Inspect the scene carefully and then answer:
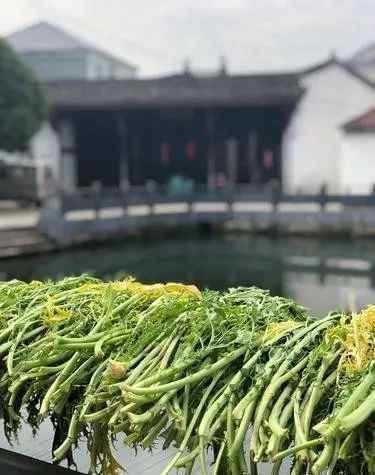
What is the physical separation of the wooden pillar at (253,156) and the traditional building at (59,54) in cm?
1471

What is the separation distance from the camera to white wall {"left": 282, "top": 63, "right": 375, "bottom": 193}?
2520cm

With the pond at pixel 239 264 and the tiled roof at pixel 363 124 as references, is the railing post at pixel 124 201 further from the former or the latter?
the tiled roof at pixel 363 124

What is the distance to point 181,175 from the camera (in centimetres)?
2597

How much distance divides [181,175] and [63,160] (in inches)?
179

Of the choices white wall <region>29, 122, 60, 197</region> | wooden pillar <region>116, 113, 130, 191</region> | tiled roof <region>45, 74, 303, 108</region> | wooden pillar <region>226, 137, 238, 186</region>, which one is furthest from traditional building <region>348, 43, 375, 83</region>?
white wall <region>29, 122, 60, 197</region>

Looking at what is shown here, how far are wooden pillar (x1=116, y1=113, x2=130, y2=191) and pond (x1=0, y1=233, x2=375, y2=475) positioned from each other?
6053 mm

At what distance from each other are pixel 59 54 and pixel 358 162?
833 inches

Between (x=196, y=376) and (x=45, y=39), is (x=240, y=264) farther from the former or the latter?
(x=45, y=39)

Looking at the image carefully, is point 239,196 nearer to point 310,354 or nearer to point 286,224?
point 286,224

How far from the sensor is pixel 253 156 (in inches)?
1001

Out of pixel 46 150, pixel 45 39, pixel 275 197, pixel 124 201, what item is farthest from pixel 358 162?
pixel 45 39

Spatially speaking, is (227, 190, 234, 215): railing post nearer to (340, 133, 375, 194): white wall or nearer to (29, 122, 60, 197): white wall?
(340, 133, 375, 194): white wall

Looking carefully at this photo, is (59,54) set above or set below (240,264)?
above

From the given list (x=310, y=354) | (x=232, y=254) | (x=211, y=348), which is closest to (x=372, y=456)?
(x=310, y=354)
